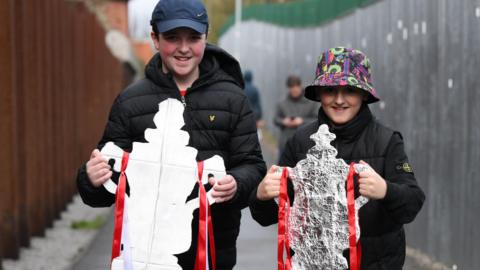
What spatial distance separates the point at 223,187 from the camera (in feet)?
15.7

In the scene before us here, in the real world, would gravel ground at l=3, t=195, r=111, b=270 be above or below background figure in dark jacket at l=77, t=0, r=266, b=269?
below

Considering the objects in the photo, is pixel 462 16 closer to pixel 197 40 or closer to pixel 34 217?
pixel 197 40

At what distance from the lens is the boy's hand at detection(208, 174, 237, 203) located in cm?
479

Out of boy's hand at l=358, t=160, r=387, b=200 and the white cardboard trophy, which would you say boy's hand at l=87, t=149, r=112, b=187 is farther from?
boy's hand at l=358, t=160, r=387, b=200

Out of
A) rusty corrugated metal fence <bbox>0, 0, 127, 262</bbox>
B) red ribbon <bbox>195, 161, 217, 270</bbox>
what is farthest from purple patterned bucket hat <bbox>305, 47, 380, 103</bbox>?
rusty corrugated metal fence <bbox>0, 0, 127, 262</bbox>

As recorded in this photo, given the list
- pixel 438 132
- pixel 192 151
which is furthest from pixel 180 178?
pixel 438 132

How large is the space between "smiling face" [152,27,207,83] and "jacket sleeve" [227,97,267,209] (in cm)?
30

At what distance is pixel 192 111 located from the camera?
5.02 metres

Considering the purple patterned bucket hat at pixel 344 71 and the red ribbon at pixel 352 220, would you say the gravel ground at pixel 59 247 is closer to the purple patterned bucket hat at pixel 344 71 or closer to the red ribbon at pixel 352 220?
the purple patterned bucket hat at pixel 344 71

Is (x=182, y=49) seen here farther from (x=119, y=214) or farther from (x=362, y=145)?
(x=362, y=145)

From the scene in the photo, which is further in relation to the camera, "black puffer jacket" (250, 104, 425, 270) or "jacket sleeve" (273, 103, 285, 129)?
"jacket sleeve" (273, 103, 285, 129)

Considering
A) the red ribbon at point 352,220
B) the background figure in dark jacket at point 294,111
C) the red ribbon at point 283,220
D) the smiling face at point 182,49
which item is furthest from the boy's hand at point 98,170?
the background figure in dark jacket at point 294,111

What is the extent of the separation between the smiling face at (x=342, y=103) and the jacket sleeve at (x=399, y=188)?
0.21 m

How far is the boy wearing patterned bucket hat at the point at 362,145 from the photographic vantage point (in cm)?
470
